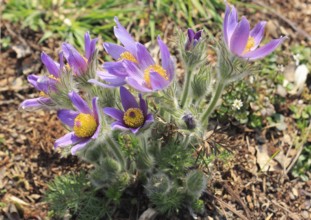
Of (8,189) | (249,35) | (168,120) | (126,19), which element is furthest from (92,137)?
(126,19)

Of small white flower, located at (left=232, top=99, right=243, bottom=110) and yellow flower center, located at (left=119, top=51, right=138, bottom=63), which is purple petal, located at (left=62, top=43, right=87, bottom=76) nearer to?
yellow flower center, located at (left=119, top=51, right=138, bottom=63)

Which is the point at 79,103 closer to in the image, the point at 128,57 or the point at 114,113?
the point at 114,113

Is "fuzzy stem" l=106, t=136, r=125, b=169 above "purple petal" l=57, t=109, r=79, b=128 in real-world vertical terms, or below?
below

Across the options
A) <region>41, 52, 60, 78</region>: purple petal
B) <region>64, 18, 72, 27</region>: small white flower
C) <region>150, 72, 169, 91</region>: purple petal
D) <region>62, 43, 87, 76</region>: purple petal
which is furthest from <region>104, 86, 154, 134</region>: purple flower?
<region>64, 18, 72, 27</region>: small white flower

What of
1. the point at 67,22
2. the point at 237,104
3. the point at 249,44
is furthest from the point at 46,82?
the point at 67,22

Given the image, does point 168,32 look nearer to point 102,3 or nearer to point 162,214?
point 102,3

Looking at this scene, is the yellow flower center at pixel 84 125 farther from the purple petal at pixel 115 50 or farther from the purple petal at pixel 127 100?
the purple petal at pixel 115 50

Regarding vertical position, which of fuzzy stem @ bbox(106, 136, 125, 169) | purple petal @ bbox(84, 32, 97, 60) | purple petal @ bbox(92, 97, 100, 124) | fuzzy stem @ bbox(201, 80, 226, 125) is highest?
purple petal @ bbox(84, 32, 97, 60)

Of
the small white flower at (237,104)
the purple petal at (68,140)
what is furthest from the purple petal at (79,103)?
the small white flower at (237,104)
